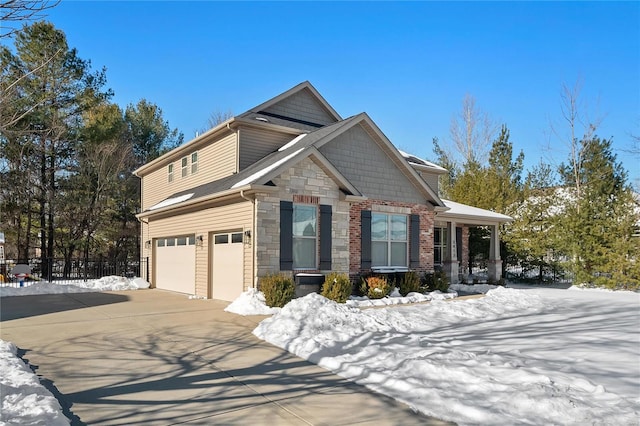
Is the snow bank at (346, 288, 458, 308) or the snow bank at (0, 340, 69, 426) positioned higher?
the snow bank at (0, 340, 69, 426)

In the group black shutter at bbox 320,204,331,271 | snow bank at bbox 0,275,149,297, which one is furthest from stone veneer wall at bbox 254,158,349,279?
snow bank at bbox 0,275,149,297

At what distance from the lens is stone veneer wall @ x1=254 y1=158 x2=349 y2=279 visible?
476 inches

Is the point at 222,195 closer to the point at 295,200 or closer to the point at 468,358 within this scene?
the point at 295,200

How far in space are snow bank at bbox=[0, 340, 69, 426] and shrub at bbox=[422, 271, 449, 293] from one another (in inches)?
484

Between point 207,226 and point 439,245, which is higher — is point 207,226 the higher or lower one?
the higher one

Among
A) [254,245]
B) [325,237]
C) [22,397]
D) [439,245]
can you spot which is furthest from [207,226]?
[439,245]

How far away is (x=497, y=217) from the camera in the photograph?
19.9 meters

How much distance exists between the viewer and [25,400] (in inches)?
182

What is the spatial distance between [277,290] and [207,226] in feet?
14.1

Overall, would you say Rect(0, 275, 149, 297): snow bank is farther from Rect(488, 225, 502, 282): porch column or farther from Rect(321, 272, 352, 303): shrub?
Rect(488, 225, 502, 282): porch column

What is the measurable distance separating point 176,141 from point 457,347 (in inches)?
1288

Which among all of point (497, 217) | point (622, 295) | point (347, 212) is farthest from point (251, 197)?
point (622, 295)

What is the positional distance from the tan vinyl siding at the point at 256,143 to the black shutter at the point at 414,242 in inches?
219

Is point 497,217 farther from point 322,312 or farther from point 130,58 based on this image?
point 130,58
